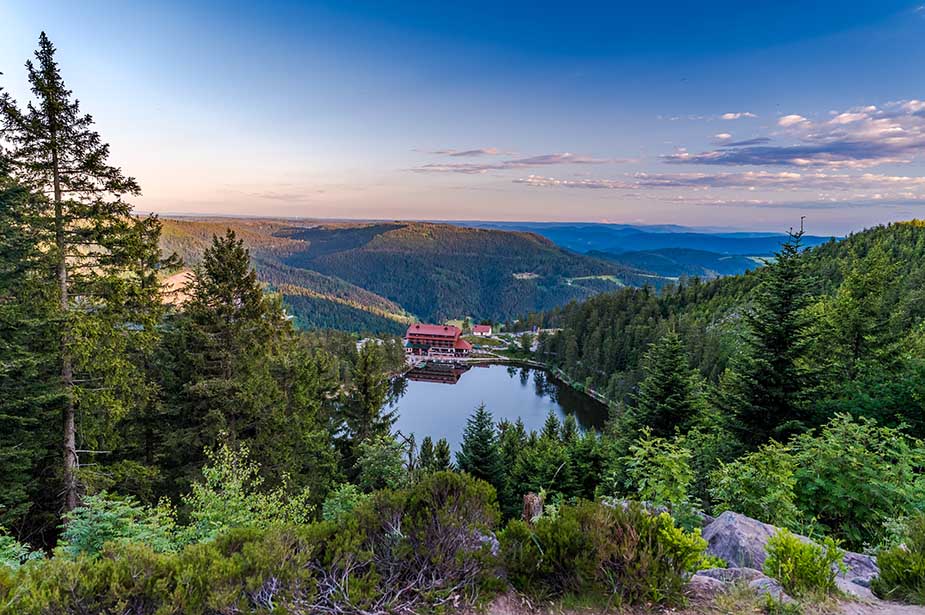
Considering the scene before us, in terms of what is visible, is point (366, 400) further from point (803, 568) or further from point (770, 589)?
point (803, 568)

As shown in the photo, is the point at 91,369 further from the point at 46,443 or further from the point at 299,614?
the point at 299,614

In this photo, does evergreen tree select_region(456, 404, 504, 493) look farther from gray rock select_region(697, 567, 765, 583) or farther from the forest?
gray rock select_region(697, 567, 765, 583)

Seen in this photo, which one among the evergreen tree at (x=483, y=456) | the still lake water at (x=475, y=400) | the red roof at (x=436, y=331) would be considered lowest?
the still lake water at (x=475, y=400)

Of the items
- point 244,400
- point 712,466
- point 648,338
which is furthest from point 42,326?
point 648,338

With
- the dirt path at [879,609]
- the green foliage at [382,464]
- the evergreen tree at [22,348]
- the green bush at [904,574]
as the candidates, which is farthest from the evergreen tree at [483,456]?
the dirt path at [879,609]

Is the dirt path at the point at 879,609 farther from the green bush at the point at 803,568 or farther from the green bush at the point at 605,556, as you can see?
the green bush at the point at 605,556

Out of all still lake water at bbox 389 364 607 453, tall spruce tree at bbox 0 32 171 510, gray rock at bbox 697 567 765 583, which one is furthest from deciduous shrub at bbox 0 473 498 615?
still lake water at bbox 389 364 607 453

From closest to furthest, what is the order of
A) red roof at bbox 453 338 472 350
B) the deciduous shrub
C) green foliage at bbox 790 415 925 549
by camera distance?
the deciduous shrub
green foliage at bbox 790 415 925 549
red roof at bbox 453 338 472 350
